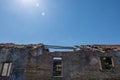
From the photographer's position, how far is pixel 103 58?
573 inches

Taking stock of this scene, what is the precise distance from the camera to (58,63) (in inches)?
596

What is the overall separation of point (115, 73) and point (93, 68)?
203 cm

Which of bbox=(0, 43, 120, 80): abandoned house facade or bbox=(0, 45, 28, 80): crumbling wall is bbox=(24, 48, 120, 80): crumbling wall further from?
bbox=(0, 45, 28, 80): crumbling wall

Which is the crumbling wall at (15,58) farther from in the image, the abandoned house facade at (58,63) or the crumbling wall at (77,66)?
the crumbling wall at (77,66)

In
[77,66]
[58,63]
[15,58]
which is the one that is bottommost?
[77,66]

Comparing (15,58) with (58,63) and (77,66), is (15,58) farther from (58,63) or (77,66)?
(77,66)

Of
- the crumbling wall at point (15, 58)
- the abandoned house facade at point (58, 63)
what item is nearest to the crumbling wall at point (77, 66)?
the abandoned house facade at point (58, 63)

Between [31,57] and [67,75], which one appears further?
[31,57]

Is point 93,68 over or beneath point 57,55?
beneath

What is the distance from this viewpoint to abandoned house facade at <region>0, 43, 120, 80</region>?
13.4 m

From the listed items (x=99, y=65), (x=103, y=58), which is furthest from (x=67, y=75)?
(x=103, y=58)

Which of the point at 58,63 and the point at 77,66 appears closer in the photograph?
the point at 77,66

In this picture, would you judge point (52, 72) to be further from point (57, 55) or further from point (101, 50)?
point (101, 50)

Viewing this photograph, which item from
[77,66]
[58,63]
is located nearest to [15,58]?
[58,63]
